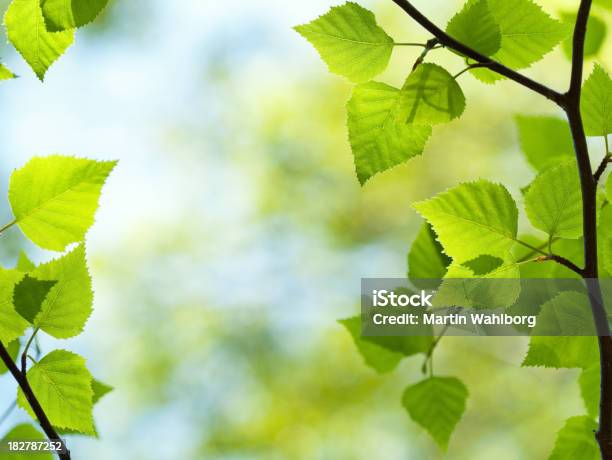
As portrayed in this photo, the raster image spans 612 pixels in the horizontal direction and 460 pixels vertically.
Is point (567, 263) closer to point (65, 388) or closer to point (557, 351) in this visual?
point (557, 351)

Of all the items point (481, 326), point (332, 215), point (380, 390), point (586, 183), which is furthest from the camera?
point (332, 215)

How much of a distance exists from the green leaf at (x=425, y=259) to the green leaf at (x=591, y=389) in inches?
4.4

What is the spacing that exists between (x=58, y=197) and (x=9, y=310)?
61mm

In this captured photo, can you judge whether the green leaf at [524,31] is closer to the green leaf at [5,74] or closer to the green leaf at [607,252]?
the green leaf at [607,252]

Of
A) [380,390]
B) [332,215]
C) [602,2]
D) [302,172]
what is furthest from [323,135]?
[602,2]

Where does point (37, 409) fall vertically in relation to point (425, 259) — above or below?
below

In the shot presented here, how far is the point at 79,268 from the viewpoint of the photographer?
33cm

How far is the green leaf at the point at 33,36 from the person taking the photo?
0.94 ft

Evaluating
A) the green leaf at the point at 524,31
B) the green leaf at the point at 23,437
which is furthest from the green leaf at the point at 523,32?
the green leaf at the point at 23,437

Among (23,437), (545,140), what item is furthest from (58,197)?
(545,140)

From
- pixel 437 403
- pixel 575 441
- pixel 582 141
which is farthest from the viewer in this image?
pixel 437 403

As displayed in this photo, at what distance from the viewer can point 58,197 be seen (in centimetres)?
32

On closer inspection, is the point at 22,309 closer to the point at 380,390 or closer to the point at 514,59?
the point at 514,59

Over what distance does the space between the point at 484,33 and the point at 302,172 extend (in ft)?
12.8
